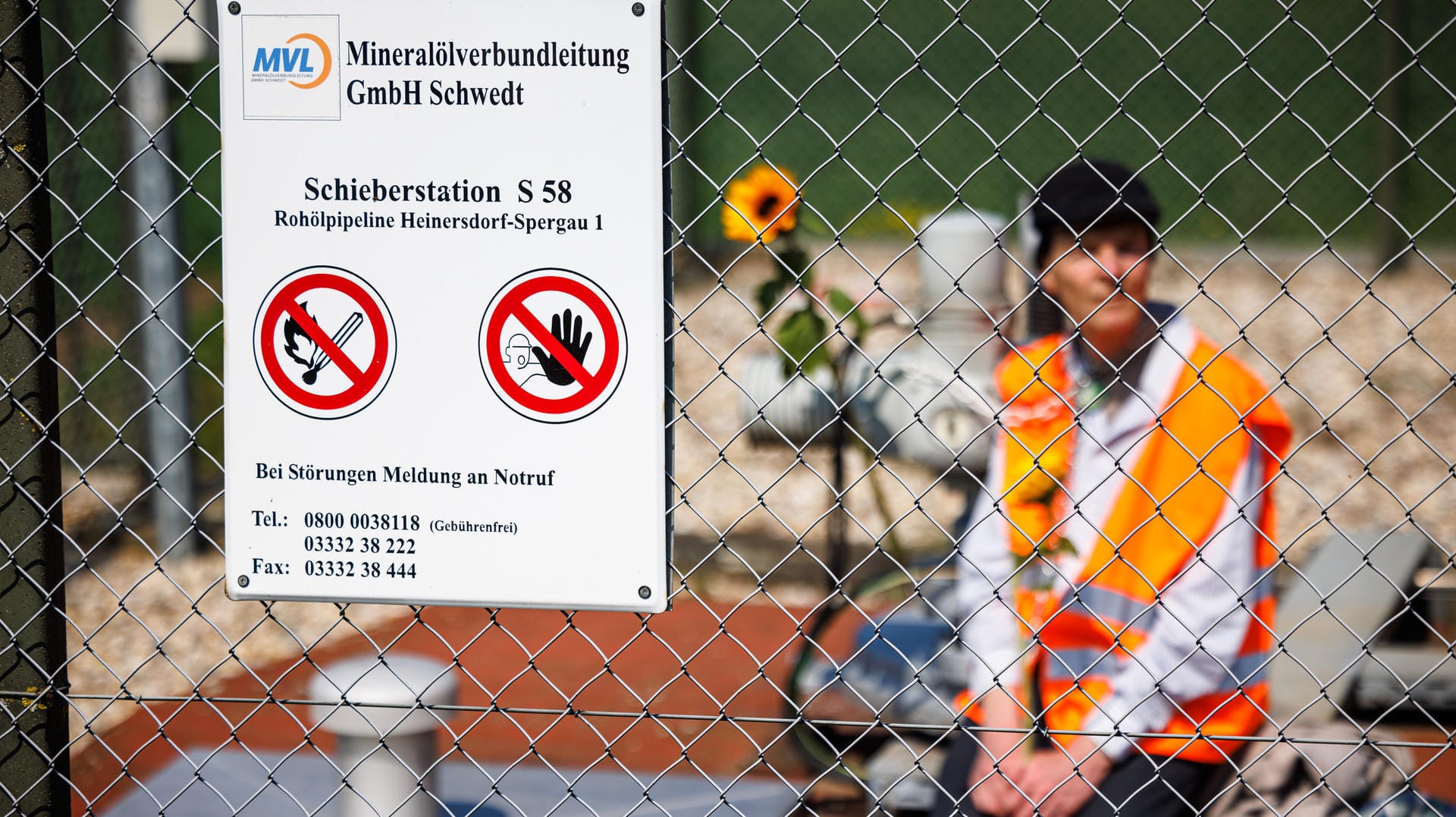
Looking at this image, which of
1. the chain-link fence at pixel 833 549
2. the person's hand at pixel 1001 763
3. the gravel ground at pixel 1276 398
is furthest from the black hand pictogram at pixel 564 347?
the gravel ground at pixel 1276 398

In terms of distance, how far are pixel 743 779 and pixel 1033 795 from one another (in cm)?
85

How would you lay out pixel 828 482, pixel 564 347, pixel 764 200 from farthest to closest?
pixel 828 482
pixel 764 200
pixel 564 347

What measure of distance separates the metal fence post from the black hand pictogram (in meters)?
0.78

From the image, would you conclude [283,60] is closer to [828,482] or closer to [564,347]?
[564,347]

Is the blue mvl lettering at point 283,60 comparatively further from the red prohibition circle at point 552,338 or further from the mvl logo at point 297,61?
the red prohibition circle at point 552,338

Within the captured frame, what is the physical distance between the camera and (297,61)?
68.6 inches

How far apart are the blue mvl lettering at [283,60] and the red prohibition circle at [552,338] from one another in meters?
0.43

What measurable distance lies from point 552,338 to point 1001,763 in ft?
3.96

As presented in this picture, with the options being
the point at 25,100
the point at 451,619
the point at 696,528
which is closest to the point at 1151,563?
the point at 25,100

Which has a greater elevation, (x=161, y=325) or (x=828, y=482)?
(x=161, y=325)

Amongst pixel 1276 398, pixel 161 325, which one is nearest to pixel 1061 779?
pixel 161 325

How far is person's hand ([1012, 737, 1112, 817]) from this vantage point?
2.29m

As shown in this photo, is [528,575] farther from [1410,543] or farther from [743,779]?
[1410,543]

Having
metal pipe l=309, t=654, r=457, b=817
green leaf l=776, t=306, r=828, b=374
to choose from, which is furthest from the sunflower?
metal pipe l=309, t=654, r=457, b=817
